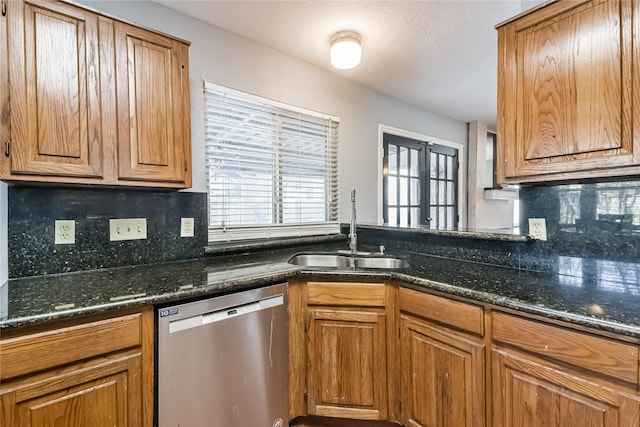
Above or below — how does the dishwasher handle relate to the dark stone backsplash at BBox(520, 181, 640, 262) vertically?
below

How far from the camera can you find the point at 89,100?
4.34 ft

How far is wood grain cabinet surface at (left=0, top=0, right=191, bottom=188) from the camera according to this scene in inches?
46.1

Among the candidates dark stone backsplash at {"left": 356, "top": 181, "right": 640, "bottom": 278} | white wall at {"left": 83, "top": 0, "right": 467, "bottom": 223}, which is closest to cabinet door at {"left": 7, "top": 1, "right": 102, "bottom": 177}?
white wall at {"left": 83, "top": 0, "right": 467, "bottom": 223}

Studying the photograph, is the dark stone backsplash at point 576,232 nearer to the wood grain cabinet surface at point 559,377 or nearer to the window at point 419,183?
the wood grain cabinet surface at point 559,377

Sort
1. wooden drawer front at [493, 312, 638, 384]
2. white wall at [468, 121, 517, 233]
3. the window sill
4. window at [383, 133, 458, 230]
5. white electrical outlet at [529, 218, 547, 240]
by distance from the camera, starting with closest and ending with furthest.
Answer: wooden drawer front at [493, 312, 638, 384] → white electrical outlet at [529, 218, 547, 240] → the window sill → window at [383, 133, 458, 230] → white wall at [468, 121, 517, 233]

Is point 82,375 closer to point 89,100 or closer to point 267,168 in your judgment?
point 89,100

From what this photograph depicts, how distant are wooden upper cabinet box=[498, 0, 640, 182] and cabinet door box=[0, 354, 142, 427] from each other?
180 centimetres

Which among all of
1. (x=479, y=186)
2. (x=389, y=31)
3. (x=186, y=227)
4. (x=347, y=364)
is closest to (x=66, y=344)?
(x=186, y=227)

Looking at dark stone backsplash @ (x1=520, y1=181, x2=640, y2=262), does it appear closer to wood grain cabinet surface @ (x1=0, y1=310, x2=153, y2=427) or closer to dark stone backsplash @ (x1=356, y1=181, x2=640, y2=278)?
dark stone backsplash @ (x1=356, y1=181, x2=640, y2=278)

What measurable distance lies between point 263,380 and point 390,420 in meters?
0.68

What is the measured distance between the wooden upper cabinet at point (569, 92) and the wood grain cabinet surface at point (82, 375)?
174 centimetres

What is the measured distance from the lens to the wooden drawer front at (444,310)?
1216 mm

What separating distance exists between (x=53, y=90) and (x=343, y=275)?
150cm

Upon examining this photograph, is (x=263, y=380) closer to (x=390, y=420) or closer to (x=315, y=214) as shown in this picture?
(x=390, y=420)
